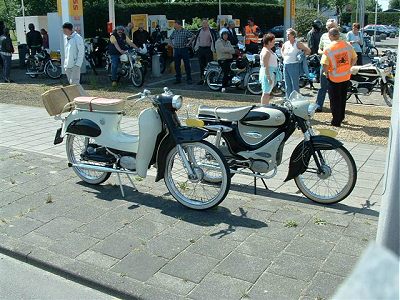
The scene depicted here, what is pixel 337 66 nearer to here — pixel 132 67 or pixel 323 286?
pixel 323 286

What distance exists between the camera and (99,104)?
5379mm

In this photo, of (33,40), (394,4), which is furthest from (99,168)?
(394,4)

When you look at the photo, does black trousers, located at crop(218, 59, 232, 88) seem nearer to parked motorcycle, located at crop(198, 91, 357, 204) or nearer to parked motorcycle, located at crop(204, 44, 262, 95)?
parked motorcycle, located at crop(204, 44, 262, 95)

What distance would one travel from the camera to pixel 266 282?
139 inches

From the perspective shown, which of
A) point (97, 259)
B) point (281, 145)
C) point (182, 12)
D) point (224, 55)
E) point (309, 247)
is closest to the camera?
point (97, 259)

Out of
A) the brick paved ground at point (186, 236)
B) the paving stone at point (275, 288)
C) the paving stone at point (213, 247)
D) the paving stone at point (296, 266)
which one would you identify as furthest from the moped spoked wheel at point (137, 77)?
the paving stone at point (275, 288)

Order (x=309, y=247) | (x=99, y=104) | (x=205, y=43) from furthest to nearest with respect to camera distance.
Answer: (x=205, y=43) < (x=99, y=104) < (x=309, y=247)

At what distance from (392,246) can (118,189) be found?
3.77m

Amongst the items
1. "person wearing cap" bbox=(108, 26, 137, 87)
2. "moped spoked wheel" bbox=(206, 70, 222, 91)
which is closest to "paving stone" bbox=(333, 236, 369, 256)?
"moped spoked wheel" bbox=(206, 70, 222, 91)

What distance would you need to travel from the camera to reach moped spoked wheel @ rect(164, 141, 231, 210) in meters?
4.76

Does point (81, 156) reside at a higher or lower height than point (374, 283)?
lower

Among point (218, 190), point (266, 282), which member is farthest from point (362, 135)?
point (266, 282)

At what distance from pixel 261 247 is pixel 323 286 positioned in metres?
0.72

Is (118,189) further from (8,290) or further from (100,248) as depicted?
(8,290)
